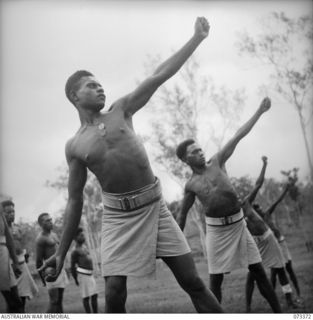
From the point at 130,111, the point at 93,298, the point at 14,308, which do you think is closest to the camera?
the point at 130,111

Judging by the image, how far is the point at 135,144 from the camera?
2.98m

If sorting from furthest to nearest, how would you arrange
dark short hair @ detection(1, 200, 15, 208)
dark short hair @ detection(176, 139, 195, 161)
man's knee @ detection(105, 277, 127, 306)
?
dark short hair @ detection(1, 200, 15, 208)
dark short hair @ detection(176, 139, 195, 161)
man's knee @ detection(105, 277, 127, 306)

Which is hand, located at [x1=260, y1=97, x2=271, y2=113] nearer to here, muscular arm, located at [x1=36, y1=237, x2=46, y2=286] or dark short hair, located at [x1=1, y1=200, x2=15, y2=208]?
dark short hair, located at [x1=1, y1=200, x2=15, y2=208]

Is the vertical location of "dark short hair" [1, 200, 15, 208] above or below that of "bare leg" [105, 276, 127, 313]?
above

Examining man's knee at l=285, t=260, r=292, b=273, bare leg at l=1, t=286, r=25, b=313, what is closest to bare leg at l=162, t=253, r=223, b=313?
bare leg at l=1, t=286, r=25, b=313

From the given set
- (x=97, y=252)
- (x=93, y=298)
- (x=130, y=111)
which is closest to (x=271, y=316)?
(x=130, y=111)

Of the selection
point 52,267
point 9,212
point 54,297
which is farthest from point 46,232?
point 52,267

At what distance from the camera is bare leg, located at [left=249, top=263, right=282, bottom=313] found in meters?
4.14

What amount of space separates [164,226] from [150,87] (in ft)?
3.09

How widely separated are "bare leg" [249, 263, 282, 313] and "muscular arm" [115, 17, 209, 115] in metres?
2.27

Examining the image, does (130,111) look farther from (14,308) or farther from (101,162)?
(14,308)

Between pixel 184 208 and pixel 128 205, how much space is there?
5.32ft

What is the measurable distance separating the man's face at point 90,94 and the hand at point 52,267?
1.07m

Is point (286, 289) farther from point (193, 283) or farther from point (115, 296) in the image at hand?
point (115, 296)
